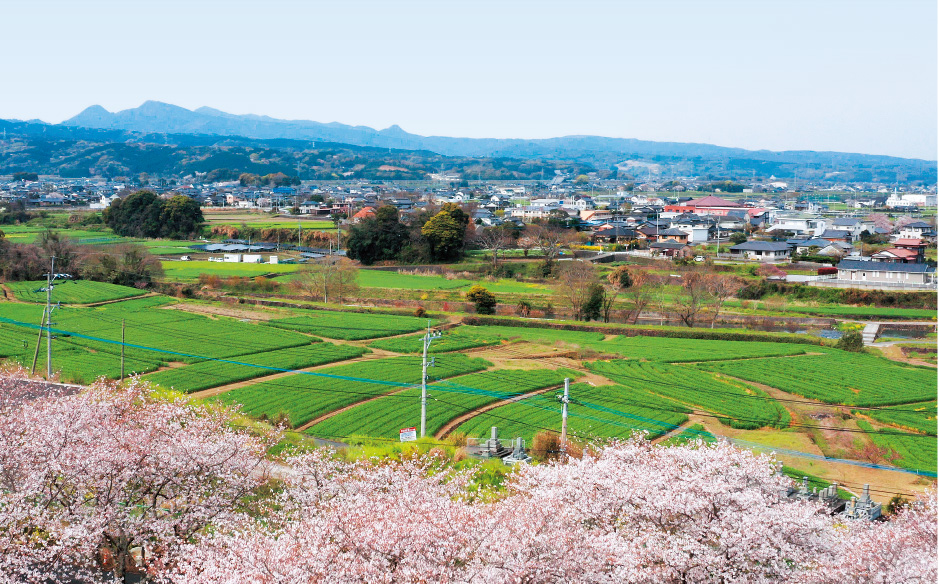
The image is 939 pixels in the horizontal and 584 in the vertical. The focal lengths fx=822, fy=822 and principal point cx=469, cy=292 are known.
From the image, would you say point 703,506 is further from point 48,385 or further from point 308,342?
point 308,342

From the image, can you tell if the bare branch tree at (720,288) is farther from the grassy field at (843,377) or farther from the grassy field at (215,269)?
the grassy field at (215,269)

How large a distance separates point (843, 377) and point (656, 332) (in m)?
7.95

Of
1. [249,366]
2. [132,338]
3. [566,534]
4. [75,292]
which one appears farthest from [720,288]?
[566,534]

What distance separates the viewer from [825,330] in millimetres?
31797

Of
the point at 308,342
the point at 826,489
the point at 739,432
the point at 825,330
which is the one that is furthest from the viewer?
the point at 825,330

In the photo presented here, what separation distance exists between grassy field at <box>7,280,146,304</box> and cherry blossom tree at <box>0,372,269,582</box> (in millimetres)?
24111

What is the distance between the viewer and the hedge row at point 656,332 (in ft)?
95.1

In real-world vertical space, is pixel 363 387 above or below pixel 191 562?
below

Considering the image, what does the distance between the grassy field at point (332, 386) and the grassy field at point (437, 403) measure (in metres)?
0.58

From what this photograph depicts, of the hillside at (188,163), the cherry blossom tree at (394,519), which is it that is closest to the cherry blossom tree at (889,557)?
the cherry blossom tree at (394,519)

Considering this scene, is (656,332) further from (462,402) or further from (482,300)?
(462,402)

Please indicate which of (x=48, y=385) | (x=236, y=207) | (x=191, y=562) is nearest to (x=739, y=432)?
(x=191, y=562)

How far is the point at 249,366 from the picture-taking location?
23.9 m

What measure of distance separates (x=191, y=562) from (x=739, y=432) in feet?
45.3
